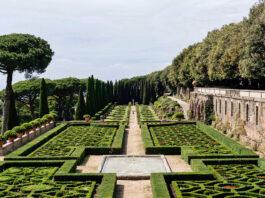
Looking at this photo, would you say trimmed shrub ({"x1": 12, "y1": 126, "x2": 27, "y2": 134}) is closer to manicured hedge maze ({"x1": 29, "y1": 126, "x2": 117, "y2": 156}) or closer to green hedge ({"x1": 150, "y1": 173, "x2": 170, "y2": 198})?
manicured hedge maze ({"x1": 29, "y1": 126, "x2": 117, "y2": 156})

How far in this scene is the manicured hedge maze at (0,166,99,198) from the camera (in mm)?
13031

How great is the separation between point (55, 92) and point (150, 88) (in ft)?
98.8

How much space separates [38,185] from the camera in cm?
1407

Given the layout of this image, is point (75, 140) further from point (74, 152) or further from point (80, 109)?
point (80, 109)

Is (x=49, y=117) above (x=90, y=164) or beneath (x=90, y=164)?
above

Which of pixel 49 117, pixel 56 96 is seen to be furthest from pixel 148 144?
pixel 56 96

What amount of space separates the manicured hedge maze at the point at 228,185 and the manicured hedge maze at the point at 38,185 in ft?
14.9

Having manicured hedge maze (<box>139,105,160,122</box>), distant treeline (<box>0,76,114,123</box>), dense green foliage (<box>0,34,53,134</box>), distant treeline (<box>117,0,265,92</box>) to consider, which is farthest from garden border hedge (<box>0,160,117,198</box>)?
distant treeline (<box>0,76,114,123</box>)

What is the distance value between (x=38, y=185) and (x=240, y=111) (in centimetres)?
2055

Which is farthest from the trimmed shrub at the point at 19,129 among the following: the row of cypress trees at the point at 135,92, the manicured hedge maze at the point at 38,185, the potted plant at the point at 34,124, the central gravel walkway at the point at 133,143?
the row of cypress trees at the point at 135,92

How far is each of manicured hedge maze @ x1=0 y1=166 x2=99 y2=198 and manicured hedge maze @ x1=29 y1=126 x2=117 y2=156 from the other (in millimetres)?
4396

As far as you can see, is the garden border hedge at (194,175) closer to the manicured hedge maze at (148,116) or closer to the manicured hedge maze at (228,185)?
the manicured hedge maze at (228,185)

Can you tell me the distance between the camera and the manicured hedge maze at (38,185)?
513 inches

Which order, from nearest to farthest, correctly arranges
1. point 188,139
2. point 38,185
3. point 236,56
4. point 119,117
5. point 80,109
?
point 38,185
point 188,139
point 236,56
point 80,109
point 119,117
